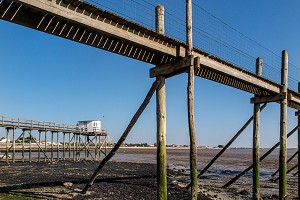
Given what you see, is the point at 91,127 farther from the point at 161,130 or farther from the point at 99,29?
the point at 99,29

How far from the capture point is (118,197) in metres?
12.8

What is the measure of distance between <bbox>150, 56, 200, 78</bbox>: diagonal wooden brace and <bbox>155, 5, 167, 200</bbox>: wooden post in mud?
0.60m

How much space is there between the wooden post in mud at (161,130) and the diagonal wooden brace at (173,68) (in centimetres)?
60

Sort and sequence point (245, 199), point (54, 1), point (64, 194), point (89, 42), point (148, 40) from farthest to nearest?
point (245, 199) < point (64, 194) < point (148, 40) < point (89, 42) < point (54, 1)

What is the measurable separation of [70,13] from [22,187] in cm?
1005

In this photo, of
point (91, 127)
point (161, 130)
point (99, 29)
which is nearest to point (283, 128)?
point (161, 130)

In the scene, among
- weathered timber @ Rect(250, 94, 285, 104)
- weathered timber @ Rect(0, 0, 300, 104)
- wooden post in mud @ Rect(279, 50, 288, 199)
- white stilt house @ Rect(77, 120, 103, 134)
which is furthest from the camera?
white stilt house @ Rect(77, 120, 103, 134)

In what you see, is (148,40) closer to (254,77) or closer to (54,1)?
(54,1)

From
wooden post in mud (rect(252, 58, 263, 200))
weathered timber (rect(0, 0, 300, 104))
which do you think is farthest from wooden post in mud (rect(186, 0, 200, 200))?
wooden post in mud (rect(252, 58, 263, 200))


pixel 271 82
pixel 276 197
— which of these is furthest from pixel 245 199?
pixel 271 82

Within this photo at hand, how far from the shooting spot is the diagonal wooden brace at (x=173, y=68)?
34.2 ft

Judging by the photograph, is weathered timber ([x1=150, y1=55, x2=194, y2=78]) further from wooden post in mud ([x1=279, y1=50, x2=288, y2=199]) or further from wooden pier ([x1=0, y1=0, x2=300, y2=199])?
wooden post in mud ([x1=279, y1=50, x2=288, y2=199])

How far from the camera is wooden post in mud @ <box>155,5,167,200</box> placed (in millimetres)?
10055

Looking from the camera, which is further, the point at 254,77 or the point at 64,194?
the point at 254,77
